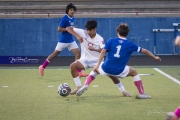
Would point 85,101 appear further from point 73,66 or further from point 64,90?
point 73,66

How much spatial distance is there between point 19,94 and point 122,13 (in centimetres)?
1258

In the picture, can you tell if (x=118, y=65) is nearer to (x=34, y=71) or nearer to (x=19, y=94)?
(x=19, y=94)

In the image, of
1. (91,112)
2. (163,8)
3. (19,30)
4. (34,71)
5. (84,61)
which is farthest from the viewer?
(163,8)

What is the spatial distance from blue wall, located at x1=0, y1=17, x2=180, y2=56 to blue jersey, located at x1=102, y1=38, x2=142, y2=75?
1223cm

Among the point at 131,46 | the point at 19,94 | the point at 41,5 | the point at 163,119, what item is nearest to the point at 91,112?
the point at 163,119

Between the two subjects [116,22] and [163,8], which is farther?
[163,8]

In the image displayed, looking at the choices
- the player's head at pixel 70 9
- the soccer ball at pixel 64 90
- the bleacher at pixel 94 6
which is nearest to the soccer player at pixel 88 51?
the soccer ball at pixel 64 90

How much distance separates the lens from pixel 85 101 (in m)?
10.0

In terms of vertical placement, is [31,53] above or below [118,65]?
below

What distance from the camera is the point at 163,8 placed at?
2450 cm

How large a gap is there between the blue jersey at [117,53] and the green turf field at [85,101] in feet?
2.07

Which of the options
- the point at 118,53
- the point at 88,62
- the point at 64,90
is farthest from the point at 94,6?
the point at 118,53

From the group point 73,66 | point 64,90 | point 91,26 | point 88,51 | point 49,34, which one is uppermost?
point 91,26

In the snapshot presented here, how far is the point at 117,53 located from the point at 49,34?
1255 centimetres
